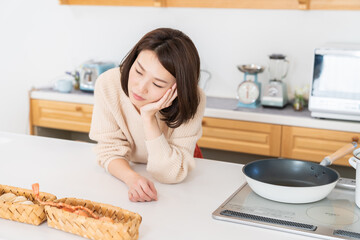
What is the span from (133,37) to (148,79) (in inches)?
89.2

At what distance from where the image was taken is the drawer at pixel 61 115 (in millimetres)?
3580

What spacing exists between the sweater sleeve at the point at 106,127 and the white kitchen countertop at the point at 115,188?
8 cm

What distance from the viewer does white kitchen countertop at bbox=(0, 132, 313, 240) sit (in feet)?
4.19

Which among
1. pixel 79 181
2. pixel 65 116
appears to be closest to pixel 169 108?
pixel 79 181

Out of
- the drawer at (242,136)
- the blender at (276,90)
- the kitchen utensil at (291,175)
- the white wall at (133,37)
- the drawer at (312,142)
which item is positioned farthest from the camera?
the white wall at (133,37)

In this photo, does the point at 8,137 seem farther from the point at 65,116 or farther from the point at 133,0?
the point at 133,0

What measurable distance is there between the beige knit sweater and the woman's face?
0.17m

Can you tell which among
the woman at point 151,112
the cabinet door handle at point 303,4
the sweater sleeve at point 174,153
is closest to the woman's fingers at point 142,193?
the woman at point 151,112

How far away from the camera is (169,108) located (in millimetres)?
1801

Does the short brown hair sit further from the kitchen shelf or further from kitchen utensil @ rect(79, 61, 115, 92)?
kitchen utensil @ rect(79, 61, 115, 92)

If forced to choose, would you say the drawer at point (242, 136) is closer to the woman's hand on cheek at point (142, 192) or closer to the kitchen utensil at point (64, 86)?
the kitchen utensil at point (64, 86)

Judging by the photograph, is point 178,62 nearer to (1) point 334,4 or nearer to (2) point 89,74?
(1) point 334,4

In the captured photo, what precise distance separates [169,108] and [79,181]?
0.42 m

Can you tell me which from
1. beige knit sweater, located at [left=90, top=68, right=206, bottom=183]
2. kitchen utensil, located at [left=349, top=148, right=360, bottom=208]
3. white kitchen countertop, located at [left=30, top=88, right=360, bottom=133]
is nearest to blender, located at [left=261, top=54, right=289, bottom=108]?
white kitchen countertop, located at [left=30, top=88, right=360, bottom=133]
